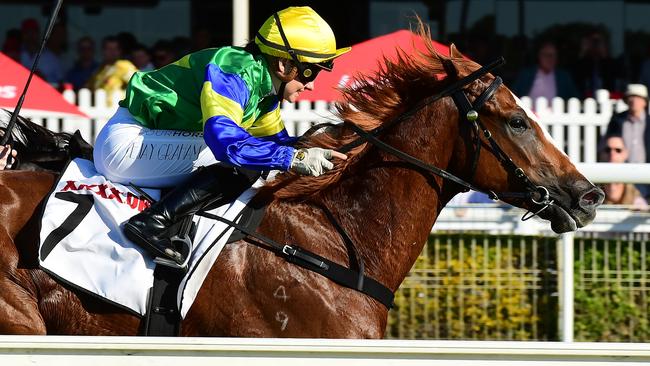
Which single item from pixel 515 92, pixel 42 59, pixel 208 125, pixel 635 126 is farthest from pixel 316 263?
pixel 42 59

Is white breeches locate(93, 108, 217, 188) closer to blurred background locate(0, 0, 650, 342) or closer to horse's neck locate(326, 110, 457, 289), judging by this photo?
horse's neck locate(326, 110, 457, 289)

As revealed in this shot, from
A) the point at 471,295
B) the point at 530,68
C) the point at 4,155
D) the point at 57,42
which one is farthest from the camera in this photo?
the point at 57,42

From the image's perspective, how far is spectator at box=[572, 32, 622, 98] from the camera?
1012cm

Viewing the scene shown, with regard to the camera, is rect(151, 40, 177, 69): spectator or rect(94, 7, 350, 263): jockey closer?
rect(94, 7, 350, 263): jockey

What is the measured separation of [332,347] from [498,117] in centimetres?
118

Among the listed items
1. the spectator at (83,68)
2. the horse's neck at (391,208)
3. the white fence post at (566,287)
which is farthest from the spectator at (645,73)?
the horse's neck at (391,208)

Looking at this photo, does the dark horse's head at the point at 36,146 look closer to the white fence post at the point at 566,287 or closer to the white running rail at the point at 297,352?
the white running rail at the point at 297,352

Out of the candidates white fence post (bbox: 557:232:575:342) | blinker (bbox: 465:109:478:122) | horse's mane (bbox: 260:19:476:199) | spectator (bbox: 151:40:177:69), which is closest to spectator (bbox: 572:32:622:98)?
spectator (bbox: 151:40:177:69)

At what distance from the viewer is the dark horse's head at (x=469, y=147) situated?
3.89m

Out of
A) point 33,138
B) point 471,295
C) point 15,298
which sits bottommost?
point 471,295

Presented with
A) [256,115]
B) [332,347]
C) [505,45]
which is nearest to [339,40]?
[505,45]

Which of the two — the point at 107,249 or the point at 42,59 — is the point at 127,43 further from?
the point at 107,249

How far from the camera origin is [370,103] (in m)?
4.05

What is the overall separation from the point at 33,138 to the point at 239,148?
1217 millimetres
